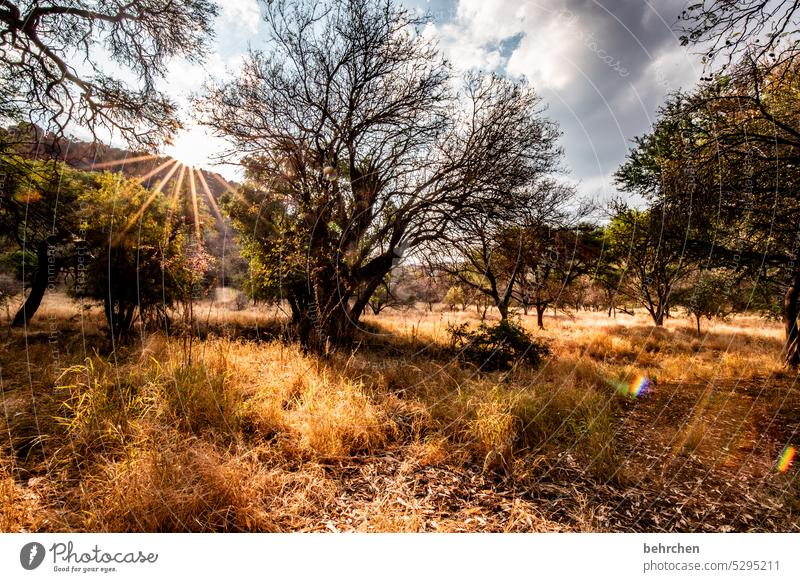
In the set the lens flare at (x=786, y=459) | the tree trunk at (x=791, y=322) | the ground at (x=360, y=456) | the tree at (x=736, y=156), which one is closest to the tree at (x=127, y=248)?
the ground at (x=360, y=456)

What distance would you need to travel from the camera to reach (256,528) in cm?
240

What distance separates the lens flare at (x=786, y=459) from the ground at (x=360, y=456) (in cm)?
6

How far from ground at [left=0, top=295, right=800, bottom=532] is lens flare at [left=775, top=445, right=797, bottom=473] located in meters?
0.06

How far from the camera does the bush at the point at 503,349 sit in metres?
8.81

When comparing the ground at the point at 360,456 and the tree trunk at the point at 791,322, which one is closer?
the ground at the point at 360,456

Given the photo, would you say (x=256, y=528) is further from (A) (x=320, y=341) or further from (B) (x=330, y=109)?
(B) (x=330, y=109)

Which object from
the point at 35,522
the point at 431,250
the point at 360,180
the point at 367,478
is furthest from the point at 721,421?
the point at 360,180

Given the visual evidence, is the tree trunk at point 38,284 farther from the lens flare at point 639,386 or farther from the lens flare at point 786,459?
the lens flare at point 786,459

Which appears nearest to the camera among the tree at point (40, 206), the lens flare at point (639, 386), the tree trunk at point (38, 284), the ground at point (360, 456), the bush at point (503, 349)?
the ground at point (360, 456)

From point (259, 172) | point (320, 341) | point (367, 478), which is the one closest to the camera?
point (367, 478)

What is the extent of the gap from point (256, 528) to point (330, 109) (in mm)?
8433

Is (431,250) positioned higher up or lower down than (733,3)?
lower down

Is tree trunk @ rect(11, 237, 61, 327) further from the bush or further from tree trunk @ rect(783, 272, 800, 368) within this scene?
tree trunk @ rect(783, 272, 800, 368)
